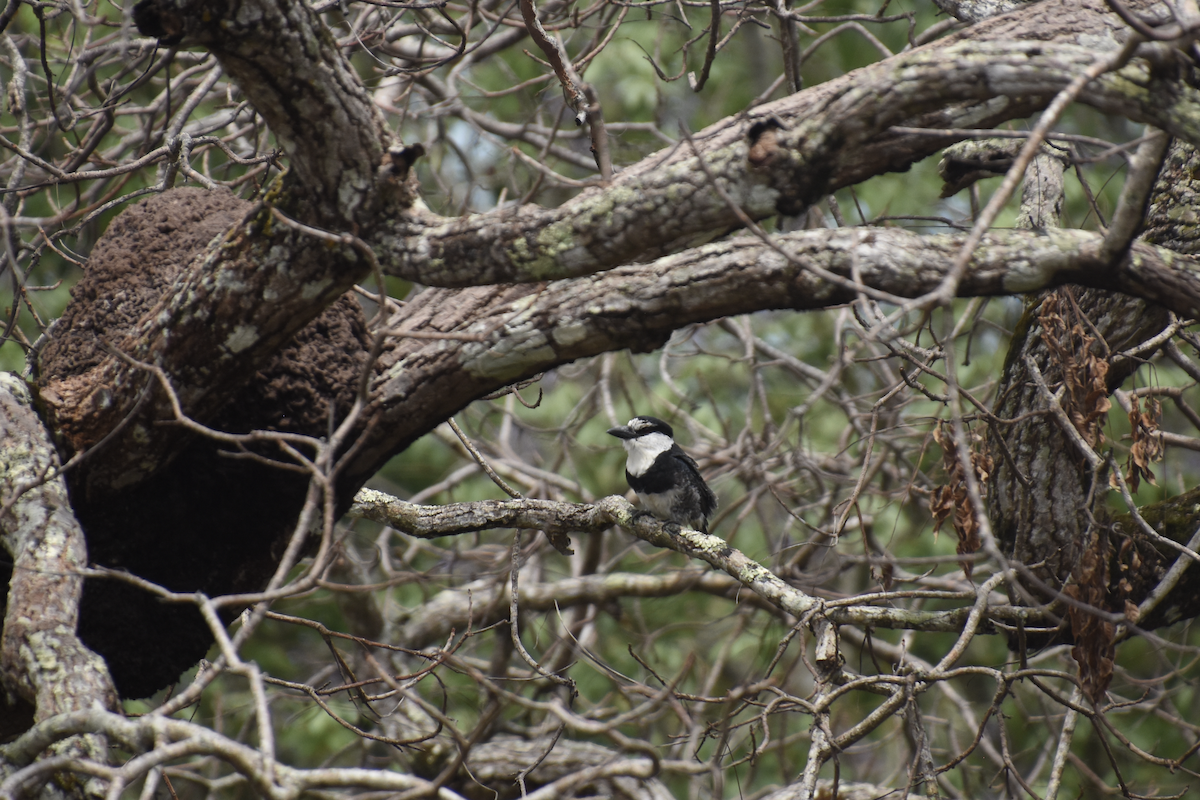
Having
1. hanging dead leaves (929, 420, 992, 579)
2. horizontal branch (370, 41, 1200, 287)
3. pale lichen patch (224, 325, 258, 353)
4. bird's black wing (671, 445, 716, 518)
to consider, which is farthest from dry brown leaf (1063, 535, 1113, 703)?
pale lichen patch (224, 325, 258, 353)

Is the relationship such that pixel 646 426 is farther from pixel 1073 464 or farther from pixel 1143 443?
pixel 1143 443

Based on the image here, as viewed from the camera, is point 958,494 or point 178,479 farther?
point 958,494

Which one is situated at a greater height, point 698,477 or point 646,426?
point 646,426

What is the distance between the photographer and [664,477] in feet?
14.4

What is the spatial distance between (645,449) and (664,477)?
0.99 feet

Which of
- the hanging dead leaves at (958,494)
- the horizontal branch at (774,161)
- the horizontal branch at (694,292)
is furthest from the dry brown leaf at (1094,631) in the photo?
the horizontal branch at (774,161)

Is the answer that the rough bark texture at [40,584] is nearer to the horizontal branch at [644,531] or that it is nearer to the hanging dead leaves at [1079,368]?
the horizontal branch at [644,531]

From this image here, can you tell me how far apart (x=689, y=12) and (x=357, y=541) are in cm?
425

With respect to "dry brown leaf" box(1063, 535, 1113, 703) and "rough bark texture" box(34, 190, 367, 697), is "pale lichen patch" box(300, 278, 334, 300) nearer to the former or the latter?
"rough bark texture" box(34, 190, 367, 697)

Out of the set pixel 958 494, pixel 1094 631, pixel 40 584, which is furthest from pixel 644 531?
pixel 40 584

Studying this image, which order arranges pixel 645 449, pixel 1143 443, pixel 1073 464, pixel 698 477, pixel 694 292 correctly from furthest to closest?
pixel 645 449 < pixel 698 477 < pixel 1073 464 < pixel 1143 443 < pixel 694 292

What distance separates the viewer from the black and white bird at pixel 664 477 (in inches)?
173

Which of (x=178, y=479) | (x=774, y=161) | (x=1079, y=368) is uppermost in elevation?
(x=774, y=161)

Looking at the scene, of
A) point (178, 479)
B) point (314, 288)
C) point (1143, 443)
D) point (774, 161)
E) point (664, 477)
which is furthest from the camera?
point (664, 477)
